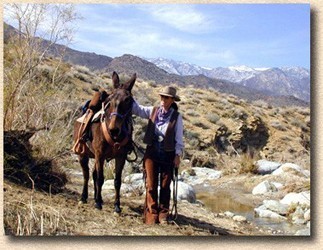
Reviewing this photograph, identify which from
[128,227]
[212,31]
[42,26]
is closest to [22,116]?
[42,26]

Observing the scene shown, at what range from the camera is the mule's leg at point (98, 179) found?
480cm

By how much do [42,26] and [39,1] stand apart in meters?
0.33

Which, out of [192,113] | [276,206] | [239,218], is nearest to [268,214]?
[276,206]

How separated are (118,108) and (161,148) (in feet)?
1.78

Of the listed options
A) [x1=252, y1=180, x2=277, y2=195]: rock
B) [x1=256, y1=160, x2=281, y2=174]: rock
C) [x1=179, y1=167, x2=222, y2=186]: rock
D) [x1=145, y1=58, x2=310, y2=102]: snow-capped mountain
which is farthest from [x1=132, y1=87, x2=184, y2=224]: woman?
[x1=256, y1=160, x2=281, y2=174]: rock

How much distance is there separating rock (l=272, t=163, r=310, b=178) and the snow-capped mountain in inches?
26.9

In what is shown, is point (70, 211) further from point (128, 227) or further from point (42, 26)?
point (42, 26)

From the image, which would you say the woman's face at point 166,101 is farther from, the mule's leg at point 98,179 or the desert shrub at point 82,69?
the desert shrub at point 82,69

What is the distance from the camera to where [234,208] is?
5.75m

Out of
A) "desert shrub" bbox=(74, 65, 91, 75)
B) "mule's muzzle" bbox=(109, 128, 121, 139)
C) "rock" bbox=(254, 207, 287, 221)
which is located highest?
"desert shrub" bbox=(74, 65, 91, 75)

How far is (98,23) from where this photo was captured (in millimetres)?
5270

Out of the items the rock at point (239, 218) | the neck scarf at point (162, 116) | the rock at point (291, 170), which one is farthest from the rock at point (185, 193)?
the neck scarf at point (162, 116)

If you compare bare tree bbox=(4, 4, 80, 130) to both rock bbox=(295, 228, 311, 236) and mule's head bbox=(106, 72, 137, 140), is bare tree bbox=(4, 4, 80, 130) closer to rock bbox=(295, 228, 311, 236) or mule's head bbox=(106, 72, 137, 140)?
mule's head bbox=(106, 72, 137, 140)

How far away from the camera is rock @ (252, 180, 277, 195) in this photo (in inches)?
235
